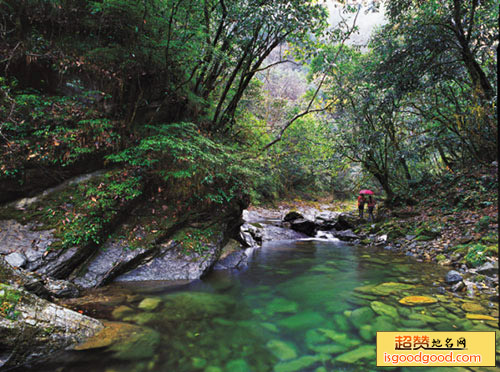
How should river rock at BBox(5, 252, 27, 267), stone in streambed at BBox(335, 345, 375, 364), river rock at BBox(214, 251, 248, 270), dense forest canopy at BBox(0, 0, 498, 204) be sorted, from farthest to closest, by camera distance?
river rock at BBox(214, 251, 248, 270), dense forest canopy at BBox(0, 0, 498, 204), river rock at BBox(5, 252, 27, 267), stone in streambed at BBox(335, 345, 375, 364)

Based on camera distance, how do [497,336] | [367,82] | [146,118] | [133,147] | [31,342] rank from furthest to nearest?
[367,82], [146,118], [133,147], [497,336], [31,342]

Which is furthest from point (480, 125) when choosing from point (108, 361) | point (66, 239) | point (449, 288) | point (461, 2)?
point (66, 239)

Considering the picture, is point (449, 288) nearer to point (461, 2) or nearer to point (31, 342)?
point (31, 342)

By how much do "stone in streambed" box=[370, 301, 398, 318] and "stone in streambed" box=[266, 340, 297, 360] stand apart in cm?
156

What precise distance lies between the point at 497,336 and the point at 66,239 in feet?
20.2

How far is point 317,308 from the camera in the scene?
4.02 meters

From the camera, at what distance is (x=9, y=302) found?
237 cm

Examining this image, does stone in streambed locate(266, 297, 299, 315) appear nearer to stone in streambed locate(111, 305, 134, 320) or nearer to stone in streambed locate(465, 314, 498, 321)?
stone in streambed locate(111, 305, 134, 320)

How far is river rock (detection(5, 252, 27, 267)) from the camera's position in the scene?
12.1ft

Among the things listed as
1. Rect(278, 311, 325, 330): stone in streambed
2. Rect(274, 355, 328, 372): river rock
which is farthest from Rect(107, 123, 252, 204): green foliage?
Rect(274, 355, 328, 372): river rock

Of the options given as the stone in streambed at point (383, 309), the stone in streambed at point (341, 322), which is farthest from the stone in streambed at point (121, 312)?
the stone in streambed at point (383, 309)

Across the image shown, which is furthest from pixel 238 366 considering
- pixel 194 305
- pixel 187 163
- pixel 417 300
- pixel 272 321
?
pixel 187 163

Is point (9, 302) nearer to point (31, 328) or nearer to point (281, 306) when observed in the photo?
point (31, 328)

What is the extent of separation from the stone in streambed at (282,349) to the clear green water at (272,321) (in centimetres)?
1
